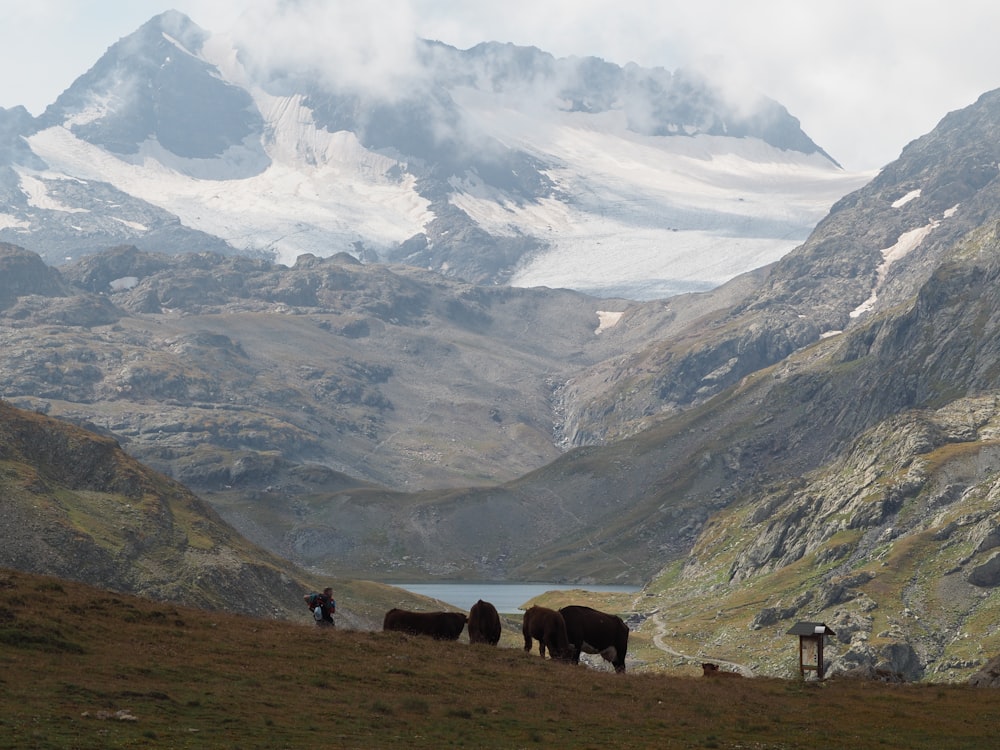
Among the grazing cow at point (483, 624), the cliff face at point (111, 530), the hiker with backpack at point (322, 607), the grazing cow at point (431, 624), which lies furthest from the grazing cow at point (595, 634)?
the cliff face at point (111, 530)

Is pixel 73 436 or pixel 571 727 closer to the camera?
pixel 571 727

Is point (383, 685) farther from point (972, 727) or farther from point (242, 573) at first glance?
point (242, 573)

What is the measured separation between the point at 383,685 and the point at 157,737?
1267 cm

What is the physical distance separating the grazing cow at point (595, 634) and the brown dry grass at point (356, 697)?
5.64 ft

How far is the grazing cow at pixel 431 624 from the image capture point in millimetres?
63500

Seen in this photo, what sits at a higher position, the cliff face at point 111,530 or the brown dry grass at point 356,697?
the cliff face at point 111,530

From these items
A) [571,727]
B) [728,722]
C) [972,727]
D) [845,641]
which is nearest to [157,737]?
[571,727]

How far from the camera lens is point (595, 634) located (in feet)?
202

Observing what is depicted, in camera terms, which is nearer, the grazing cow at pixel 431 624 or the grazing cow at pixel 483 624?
the grazing cow at pixel 483 624

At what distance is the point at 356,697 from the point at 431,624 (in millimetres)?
15810

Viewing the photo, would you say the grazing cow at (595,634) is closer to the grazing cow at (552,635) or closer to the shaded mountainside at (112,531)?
the grazing cow at (552,635)

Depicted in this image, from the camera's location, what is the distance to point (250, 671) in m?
50.7

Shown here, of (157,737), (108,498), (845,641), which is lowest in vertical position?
(157,737)

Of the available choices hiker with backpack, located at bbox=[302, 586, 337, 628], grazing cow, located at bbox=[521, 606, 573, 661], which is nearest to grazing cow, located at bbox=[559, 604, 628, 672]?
grazing cow, located at bbox=[521, 606, 573, 661]
